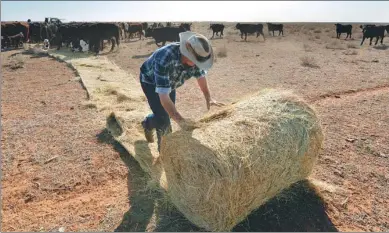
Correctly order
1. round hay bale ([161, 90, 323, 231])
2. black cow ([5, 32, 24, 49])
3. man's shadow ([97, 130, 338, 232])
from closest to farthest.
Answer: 1. round hay bale ([161, 90, 323, 231])
2. man's shadow ([97, 130, 338, 232])
3. black cow ([5, 32, 24, 49])

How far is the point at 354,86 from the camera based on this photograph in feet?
33.0

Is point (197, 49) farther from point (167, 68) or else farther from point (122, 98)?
point (122, 98)

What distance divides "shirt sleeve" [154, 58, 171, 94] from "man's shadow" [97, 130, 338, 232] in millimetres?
1108

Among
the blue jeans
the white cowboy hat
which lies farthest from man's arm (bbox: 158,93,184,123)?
the blue jeans

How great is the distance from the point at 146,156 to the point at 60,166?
1.19 m

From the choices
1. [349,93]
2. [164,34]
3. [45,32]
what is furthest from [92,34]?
[349,93]

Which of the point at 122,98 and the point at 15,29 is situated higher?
the point at 15,29

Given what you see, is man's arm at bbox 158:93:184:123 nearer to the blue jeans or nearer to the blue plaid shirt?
the blue plaid shirt

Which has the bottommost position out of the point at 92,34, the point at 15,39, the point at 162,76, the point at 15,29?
the point at 15,39

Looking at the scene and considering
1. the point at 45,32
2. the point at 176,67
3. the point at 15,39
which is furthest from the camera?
the point at 45,32

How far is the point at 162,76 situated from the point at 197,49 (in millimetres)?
503

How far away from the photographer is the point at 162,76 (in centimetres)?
404

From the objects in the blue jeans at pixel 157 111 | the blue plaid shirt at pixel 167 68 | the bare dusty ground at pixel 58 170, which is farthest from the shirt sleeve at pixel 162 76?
the bare dusty ground at pixel 58 170

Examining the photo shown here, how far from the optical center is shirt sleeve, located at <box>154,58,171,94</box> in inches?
158
